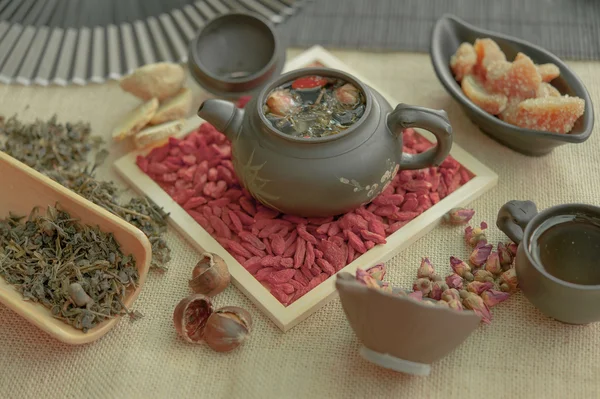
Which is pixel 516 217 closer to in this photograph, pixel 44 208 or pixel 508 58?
pixel 508 58

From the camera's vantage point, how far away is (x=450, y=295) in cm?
116

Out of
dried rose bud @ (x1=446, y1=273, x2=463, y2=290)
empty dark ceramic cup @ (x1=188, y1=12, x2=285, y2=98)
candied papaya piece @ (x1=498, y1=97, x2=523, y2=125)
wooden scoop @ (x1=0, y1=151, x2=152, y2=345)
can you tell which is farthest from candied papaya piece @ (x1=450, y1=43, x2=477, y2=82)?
wooden scoop @ (x1=0, y1=151, x2=152, y2=345)

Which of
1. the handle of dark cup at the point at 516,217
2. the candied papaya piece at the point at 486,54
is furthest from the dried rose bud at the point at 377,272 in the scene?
the candied papaya piece at the point at 486,54

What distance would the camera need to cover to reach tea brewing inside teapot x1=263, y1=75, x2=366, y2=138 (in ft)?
4.00

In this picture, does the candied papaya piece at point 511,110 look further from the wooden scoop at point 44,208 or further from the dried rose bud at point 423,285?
the wooden scoop at point 44,208

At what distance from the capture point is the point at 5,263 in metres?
1.18

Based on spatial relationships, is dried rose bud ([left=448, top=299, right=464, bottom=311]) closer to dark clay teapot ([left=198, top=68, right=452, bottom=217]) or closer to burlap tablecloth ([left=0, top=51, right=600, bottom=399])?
burlap tablecloth ([left=0, top=51, right=600, bottom=399])

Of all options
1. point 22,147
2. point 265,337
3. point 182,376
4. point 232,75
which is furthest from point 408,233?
point 22,147

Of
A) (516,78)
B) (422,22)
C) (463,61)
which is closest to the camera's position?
(516,78)

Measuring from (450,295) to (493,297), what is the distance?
0.08 m

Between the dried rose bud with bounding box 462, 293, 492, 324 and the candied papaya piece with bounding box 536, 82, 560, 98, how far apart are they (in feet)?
1.58

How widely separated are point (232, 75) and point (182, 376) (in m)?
0.76

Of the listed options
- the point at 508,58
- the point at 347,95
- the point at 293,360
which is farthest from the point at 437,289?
the point at 508,58

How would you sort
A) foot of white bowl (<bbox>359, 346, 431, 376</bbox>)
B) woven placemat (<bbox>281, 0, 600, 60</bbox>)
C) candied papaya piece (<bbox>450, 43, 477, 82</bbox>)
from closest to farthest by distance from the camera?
1. foot of white bowl (<bbox>359, 346, 431, 376</bbox>)
2. candied papaya piece (<bbox>450, 43, 477, 82</bbox>)
3. woven placemat (<bbox>281, 0, 600, 60</bbox>)
